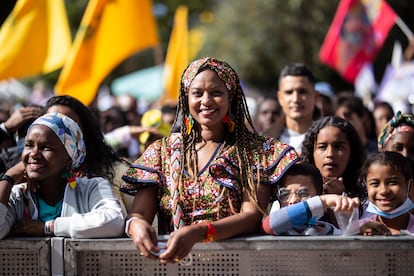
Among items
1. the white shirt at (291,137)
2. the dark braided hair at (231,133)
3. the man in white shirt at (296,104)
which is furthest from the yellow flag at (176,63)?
the dark braided hair at (231,133)

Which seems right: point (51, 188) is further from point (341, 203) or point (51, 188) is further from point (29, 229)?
point (341, 203)

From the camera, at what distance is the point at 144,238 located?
3434mm

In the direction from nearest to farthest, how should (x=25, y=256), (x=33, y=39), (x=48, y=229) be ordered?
(x=25, y=256) → (x=48, y=229) → (x=33, y=39)

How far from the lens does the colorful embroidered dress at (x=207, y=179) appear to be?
385cm

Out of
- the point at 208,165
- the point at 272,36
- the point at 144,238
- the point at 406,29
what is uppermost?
the point at 272,36

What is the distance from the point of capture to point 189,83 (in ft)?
13.2

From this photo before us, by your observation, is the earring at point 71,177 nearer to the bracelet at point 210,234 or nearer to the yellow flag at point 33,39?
the bracelet at point 210,234

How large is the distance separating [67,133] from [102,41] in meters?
5.31

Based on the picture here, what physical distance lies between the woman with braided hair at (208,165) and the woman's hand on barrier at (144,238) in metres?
0.12

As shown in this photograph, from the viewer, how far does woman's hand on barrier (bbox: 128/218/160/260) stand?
3.40 meters

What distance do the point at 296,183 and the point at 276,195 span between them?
0.41 feet

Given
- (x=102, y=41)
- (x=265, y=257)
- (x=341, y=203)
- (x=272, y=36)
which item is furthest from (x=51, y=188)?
(x=272, y=36)

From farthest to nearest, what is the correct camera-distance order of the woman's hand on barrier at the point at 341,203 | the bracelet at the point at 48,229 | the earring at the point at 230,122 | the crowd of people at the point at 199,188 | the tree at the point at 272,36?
the tree at the point at 272,36, the earring at the point at 230,122, the bracelet at the point at 48,229, the crowd of people at the point at 199,188, the woman's hand on barrier at the point at 341,203

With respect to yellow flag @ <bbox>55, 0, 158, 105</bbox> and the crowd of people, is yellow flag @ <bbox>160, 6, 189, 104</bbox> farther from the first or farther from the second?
the crowd of people
